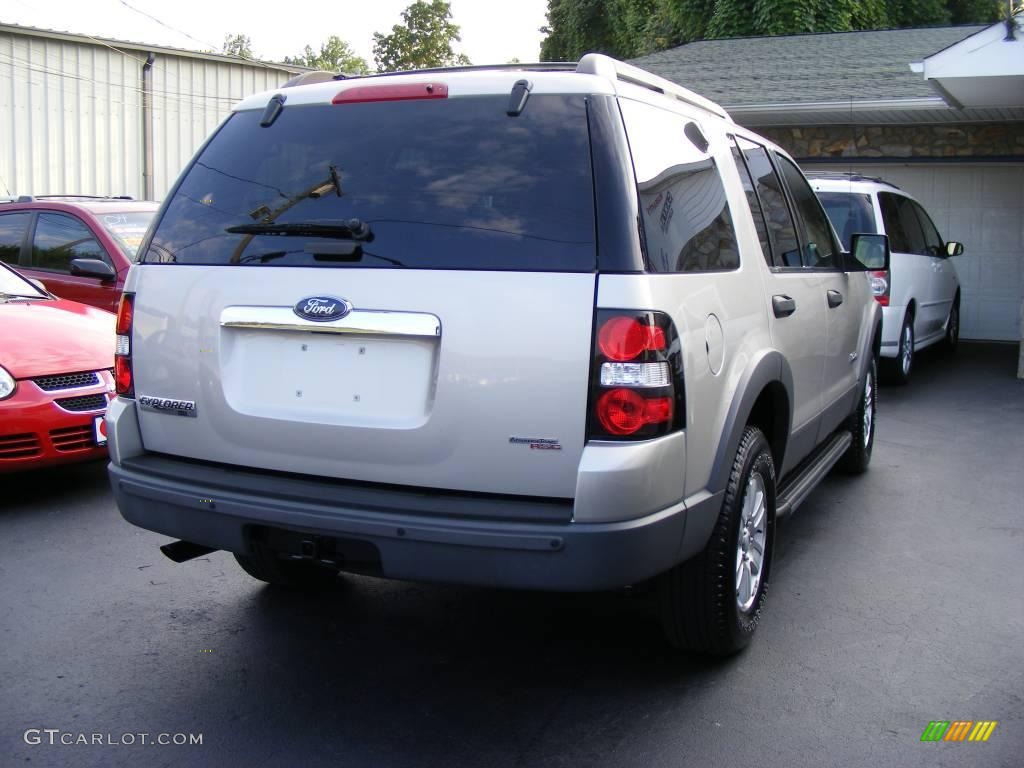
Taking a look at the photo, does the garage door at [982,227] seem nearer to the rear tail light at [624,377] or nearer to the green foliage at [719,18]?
the green foliage at [719,18]

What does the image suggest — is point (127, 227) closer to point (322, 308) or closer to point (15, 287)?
point (15, 287)

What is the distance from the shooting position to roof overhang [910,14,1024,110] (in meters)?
9.79

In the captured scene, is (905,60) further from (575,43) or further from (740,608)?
(575,43)

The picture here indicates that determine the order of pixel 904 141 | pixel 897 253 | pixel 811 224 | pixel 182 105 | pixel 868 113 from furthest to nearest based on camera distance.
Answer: pixel 182 105, pixel 904 141, pixel 868 113, pixel 897 253, pixel 811 224

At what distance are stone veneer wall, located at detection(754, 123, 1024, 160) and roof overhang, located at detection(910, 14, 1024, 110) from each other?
2968 mm

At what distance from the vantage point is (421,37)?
59719 millimetres

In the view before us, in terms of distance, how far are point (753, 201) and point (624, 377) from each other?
5.42 ft

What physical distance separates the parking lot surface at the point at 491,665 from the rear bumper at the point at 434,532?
0.49 m

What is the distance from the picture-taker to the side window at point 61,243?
27.2 ft

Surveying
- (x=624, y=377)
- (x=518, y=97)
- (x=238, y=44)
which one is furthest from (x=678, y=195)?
(x=238, y=44)

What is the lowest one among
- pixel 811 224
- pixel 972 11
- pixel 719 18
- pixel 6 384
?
pixel 6 384

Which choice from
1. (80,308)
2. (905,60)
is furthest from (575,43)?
(80,308)

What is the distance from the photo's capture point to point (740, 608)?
3.72 meters

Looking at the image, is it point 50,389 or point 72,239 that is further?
point 72,239
